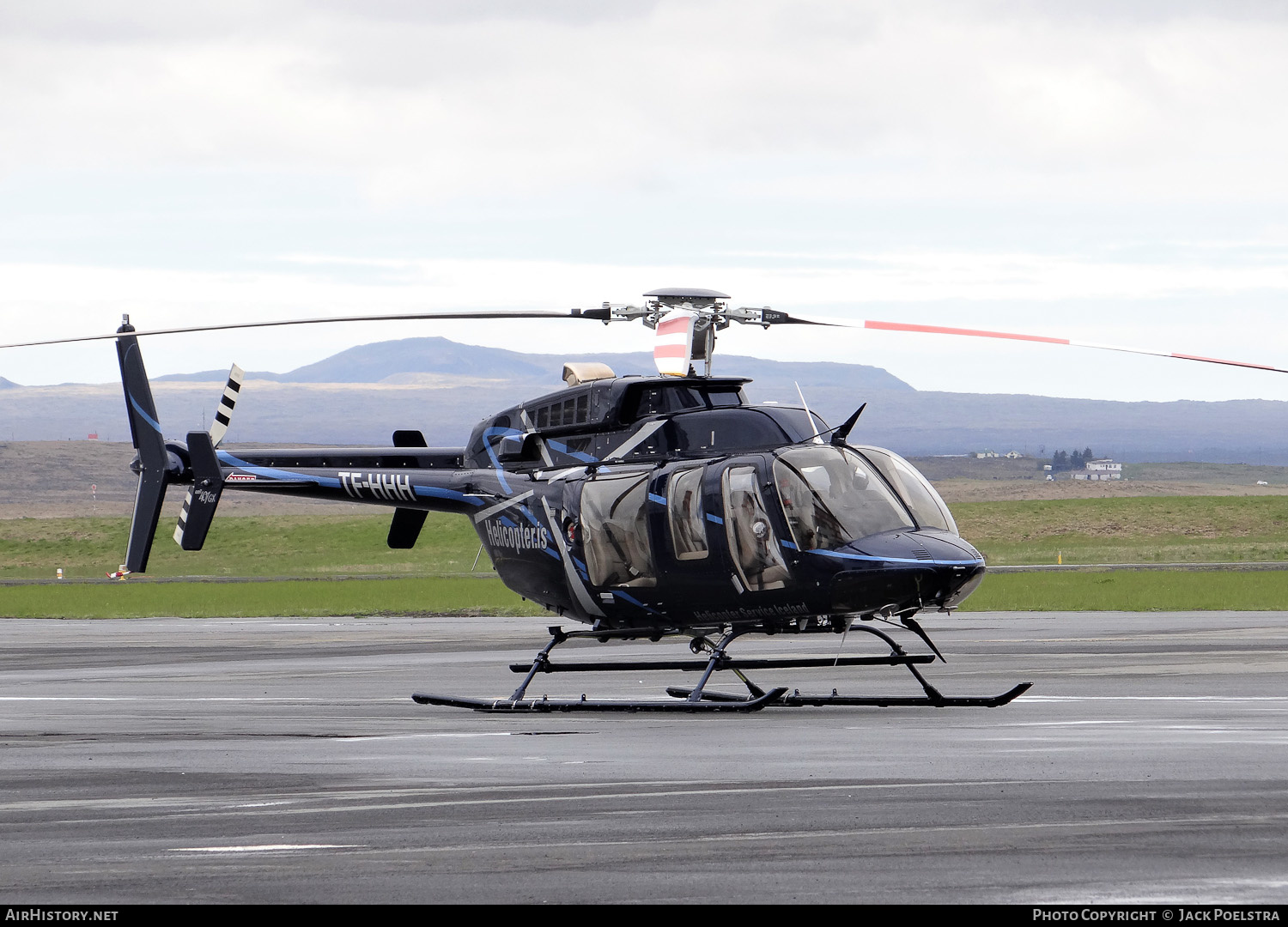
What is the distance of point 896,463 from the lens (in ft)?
50.8

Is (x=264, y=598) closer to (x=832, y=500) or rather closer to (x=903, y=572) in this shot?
(x=832, y=500)

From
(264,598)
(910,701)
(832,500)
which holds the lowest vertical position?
(264,598)

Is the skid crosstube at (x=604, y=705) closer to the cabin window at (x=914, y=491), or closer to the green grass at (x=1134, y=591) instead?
the cabin window at (x=914, y=491)

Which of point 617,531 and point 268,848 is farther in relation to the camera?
point 617,531

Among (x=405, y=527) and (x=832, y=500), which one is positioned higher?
(x=832, y=500)

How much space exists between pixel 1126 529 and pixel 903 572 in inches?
2716

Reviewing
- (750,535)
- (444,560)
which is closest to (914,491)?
(750,535)

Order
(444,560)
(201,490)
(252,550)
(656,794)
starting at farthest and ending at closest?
(252,550)
(444,560)
(201,490)
(656,794)

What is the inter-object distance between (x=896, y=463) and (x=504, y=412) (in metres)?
5.03

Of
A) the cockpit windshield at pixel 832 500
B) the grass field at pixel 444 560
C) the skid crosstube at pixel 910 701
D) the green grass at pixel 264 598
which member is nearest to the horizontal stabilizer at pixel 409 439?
the skid crosstube at pixel 910 701

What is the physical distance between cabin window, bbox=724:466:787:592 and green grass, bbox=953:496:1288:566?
51.2m

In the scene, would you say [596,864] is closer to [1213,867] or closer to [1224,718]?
[1213,867]

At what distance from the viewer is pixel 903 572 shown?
14172 mm

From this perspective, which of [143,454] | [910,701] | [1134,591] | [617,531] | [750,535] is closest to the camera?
[750,535]
